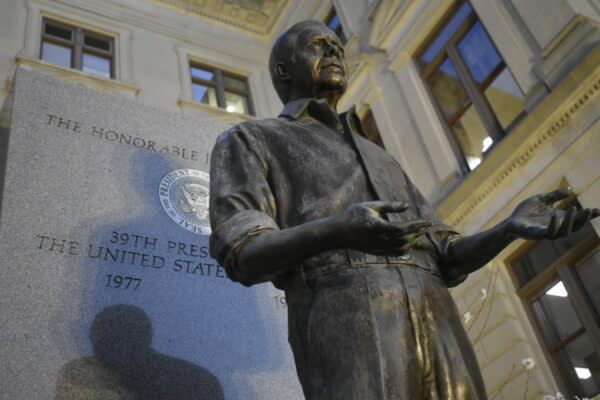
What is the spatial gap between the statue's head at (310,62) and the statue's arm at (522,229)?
0.70 meters

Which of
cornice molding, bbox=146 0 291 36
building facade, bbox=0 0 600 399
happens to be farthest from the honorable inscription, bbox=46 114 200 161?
cornice molding, bbox=146 0 291 36

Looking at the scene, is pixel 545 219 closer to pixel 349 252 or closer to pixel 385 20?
pixel 349 252

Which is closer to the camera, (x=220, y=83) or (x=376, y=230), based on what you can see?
(x=376, y=230)

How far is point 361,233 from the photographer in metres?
1.36

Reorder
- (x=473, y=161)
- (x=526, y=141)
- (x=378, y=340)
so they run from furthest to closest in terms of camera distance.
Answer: (x=473, y=161) < (x=526, y=141) < (x=378, y=340)

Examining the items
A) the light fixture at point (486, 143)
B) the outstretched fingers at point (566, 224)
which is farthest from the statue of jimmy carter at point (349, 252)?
the light fixture at point (486, 143)

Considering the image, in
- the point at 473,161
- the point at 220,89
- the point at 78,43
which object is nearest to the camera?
the point at 473,161

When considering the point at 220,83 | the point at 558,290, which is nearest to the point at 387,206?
the point at 558,290

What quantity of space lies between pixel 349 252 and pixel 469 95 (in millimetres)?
9792

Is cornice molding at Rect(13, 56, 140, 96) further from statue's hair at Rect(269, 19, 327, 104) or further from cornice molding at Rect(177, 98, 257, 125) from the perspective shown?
statue's hair at Rect(269, 19, 327, 104)

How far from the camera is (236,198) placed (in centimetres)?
167

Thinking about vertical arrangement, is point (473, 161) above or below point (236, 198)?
above

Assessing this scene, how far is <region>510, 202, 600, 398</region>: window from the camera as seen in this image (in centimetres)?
762

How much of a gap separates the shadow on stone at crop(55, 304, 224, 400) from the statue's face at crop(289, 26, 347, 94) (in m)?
1.49
